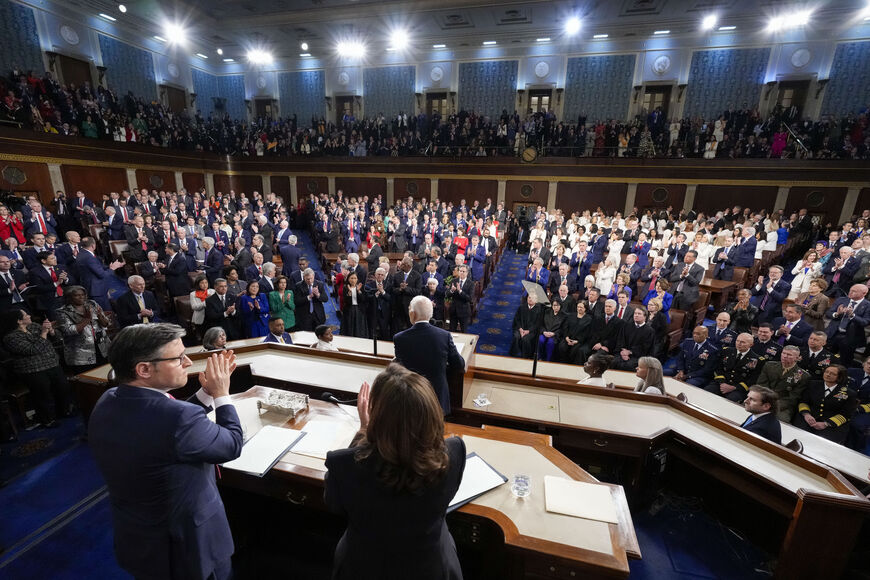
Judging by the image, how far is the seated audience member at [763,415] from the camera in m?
3.08

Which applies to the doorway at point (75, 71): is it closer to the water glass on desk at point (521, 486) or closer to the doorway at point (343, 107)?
the doorway at point (343, 107)

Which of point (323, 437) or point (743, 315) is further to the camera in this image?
point (743, 315)

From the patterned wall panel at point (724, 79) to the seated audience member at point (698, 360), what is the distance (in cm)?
1596

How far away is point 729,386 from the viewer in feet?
15.1

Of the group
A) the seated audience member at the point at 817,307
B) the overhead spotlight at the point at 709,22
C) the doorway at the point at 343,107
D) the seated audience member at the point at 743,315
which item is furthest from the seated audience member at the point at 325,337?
the doorway at the point at 343,107

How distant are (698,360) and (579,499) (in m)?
4.10

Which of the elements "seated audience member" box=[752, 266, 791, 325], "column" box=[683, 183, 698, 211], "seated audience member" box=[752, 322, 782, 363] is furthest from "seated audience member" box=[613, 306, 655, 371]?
"column" box=[683, 183, 698, 211]

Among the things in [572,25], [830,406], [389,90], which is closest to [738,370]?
[830,406]

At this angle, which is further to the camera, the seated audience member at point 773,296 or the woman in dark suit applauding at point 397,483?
the seated audience member at point 773,296

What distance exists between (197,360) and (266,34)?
19.9 metres

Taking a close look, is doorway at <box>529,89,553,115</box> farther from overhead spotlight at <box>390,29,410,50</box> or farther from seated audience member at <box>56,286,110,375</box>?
seated audience member at <box>56,286,110,375</box>

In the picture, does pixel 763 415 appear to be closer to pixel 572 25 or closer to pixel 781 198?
pixel 781 198

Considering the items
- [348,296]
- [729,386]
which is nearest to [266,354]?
[348,296]

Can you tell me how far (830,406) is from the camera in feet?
13.1
